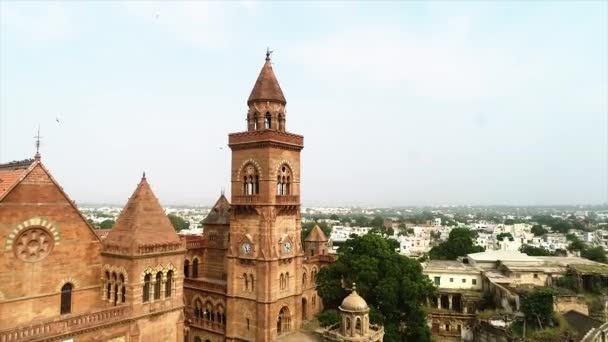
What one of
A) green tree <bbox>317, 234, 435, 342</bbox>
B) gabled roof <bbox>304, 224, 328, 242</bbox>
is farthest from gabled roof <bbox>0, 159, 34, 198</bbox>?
gabled roof <bbox>304, 224, 328, 242</bbox>

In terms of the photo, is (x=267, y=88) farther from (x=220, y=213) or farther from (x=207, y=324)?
(x=207, y=324)

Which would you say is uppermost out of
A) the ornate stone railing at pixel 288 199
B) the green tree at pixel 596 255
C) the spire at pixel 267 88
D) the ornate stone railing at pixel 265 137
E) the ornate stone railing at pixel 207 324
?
the spire at pixel 267 88

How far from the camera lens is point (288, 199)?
33.6 meters

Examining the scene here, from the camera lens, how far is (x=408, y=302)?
33.0 m

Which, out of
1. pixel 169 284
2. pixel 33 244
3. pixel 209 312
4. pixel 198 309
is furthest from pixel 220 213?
pixel 33 244

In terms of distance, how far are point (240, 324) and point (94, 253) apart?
1247 centimetres

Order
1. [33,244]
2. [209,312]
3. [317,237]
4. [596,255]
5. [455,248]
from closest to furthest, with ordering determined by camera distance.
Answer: [33,244], [209,312], [317,237], [596,255], [455,248]

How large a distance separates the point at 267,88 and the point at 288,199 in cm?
874

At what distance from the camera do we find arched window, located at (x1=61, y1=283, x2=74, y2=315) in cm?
2323

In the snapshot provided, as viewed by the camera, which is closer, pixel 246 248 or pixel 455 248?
pixel 246 248

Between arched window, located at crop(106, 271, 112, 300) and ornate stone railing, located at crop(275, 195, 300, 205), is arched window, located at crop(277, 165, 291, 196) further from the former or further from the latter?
arched window, located at crop(106, 271, 112, 300)

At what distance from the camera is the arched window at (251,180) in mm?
32938

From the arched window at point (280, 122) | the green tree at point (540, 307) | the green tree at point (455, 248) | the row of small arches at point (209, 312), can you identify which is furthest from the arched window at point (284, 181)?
the green tree at point (455, 248)

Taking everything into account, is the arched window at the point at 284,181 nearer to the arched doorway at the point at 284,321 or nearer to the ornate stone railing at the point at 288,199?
the ornate stone railing at the point at 288,199
